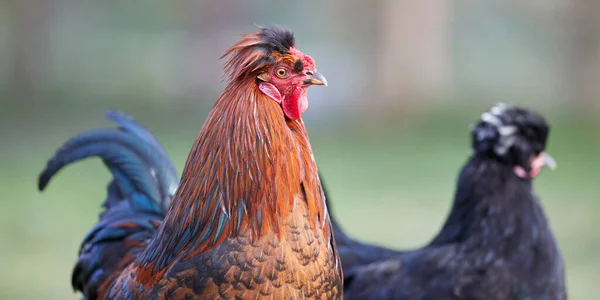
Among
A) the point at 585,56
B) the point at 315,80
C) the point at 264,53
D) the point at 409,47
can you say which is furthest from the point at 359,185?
the point at 585,56

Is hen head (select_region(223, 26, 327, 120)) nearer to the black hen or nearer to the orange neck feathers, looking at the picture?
the orange neck feathers

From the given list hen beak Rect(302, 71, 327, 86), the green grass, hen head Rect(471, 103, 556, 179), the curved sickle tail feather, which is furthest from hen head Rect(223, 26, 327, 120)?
the green grass

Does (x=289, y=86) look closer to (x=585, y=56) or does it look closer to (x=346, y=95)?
(x=346, y=95)

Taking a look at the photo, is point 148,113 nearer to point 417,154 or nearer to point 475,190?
point 417,154

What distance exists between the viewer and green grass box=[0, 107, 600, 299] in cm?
749

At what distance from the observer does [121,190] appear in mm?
4059

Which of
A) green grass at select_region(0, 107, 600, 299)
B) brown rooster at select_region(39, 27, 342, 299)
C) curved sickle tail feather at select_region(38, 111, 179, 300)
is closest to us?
brown rooster at select_region(39, 27, 342, 299)

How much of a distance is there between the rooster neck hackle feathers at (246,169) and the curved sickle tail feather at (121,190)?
2.66ft

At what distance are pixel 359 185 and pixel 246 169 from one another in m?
7.93

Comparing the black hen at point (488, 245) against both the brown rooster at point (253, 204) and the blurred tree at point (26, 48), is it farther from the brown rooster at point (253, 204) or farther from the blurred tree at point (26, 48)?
the blurred tree at point (26, 48)

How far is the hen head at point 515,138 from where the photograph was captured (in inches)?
182

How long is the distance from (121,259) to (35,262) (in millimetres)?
4153

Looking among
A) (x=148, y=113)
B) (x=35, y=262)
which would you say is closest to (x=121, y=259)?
(x=35, y=262)

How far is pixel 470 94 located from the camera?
18141mm
